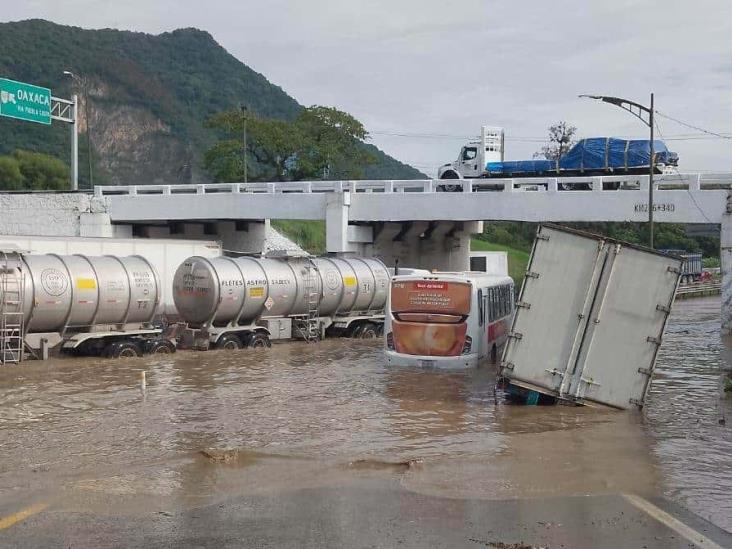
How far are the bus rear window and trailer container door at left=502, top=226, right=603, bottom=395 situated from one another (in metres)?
5.42

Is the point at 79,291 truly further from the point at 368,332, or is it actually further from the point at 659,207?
the point at 659,207

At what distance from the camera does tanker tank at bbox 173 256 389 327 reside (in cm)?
2553

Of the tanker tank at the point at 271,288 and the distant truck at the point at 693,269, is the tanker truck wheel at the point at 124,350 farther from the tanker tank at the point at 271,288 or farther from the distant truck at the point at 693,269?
the distant truck at the point at 693,269

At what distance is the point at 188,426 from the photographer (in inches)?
591

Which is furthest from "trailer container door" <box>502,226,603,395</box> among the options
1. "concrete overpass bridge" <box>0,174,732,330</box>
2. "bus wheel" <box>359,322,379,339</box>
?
"concrete overpass bridge" <box>0,174,732,330</box>

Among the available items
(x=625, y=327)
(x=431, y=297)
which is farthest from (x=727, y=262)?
(x=625, y=327)

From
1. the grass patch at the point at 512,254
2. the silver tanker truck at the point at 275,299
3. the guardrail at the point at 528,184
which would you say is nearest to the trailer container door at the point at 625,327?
the silver tanker truck at the point at 275,299

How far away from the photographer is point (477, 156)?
44.3 meters

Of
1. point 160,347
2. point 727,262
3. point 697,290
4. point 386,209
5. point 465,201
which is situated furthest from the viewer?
point 697,290

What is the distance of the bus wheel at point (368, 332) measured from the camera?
103ft

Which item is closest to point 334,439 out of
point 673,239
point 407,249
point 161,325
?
point 161,325

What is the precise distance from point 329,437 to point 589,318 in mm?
4842

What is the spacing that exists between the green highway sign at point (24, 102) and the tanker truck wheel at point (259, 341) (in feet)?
68.1

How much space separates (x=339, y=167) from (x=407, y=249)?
3499cm
